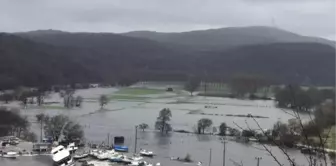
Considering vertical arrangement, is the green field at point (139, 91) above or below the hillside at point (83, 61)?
below

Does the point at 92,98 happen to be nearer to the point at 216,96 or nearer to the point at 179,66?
the point at 216,96

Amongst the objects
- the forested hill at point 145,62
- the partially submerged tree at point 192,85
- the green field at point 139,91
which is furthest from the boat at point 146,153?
the forested hill at point 145,62

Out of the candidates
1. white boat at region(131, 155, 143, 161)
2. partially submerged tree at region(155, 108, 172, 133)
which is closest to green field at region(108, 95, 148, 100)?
partially submerged tree at region(155, 108, 172, 133)

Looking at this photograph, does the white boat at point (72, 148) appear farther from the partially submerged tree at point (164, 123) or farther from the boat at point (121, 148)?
the partially submerged tree at point (164, 123)

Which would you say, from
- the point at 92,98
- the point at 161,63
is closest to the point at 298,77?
the point at 161,63

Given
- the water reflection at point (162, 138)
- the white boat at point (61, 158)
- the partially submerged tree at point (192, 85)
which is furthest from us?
the partially submerged tree at point (192, 85)
